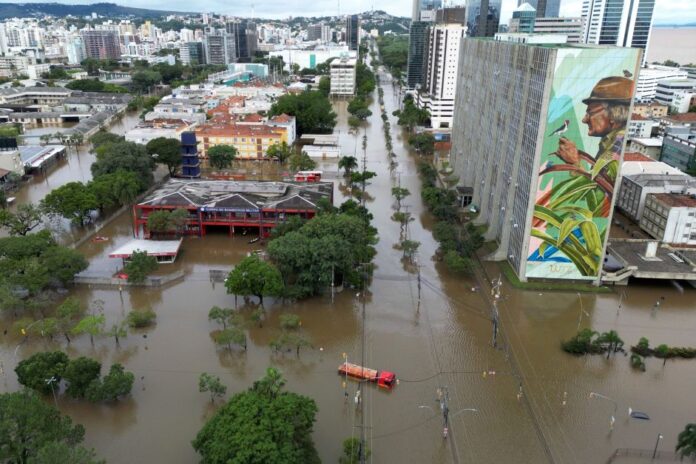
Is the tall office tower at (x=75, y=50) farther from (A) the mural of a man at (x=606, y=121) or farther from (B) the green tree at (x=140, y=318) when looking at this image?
(A) the mural of a man at (x=606, y=121)

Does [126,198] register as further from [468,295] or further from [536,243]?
[536,243]

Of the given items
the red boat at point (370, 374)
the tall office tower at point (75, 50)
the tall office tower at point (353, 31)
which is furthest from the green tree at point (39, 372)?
the tall office tower at point (353, 31)

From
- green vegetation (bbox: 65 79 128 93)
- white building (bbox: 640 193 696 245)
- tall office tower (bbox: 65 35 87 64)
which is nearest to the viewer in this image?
white building (bbox: 640 193 696 245)

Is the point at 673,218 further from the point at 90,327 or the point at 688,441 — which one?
the point at 90,327

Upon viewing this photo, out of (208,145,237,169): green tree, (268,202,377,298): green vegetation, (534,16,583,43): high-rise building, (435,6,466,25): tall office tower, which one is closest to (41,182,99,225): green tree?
(208,145,237,169): green tree

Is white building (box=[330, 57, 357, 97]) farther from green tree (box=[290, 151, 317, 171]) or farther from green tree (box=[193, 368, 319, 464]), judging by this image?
green tree (box=[193, 368, 319, 464])

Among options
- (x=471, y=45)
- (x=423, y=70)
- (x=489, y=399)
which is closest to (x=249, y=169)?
(x=471, y=45)

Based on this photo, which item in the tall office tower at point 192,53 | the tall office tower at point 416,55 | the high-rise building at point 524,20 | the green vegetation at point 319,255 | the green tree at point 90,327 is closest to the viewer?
the green tree at point 90,327
